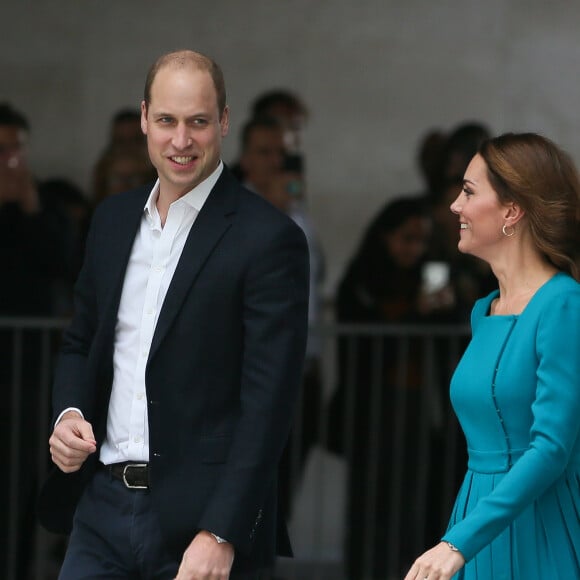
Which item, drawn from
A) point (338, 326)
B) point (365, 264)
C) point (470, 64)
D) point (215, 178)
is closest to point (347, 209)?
point (470, 64)

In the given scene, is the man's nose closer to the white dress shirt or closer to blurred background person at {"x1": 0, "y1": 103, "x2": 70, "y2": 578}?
the white dress shirt

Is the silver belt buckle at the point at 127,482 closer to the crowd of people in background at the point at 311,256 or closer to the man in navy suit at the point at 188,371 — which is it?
the man in navy suit at the point at 188,371

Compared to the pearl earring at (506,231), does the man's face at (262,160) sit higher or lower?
higher

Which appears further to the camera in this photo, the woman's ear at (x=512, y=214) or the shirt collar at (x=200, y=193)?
the shirt collar at (x=200, y=193)

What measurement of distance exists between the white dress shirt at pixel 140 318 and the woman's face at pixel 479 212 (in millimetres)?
596

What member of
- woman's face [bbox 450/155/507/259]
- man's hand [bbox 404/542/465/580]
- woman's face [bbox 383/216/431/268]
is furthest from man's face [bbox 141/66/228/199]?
woman's face [bbox 383/216/431/268]

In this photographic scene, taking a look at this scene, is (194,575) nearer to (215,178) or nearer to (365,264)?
(215,178)

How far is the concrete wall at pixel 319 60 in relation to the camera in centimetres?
843

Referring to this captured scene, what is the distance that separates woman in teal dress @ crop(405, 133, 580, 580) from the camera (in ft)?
10.8

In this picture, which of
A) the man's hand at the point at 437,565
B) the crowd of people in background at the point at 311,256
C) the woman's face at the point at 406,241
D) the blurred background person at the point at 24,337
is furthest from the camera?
the woman's face at the point at 406,241

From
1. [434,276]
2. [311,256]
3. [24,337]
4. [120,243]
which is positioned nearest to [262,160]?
[311,256]

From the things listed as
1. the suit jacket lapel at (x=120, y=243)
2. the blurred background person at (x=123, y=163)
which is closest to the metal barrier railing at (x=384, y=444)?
the blurred background person at (x=123, y=163)

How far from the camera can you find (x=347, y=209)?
8.68 meters

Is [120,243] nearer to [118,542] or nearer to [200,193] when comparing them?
[200,193]
